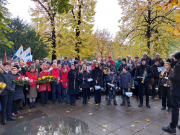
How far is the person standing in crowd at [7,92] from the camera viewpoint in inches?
181

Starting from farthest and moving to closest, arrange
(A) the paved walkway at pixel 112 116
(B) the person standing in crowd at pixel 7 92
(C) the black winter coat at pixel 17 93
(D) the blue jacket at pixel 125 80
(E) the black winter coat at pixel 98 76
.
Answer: (E) the black winter coat at pixel 98 76 < (D) the blue jacket at pixel 125 80 < (C) the black winter coat at pixel 17 93 < (B) the person standing in crowd at pixel 7 92 < (A) the paved walkway at pixel 112 116

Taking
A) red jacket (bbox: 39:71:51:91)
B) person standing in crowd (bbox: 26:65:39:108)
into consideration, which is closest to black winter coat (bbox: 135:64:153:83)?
red jacket (bbox: 39:71:51:91)

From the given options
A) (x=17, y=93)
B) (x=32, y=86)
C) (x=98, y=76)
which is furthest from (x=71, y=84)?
(x=17, y=93)

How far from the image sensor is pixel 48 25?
1572cm

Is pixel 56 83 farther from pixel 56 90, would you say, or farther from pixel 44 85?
pixel 44 85

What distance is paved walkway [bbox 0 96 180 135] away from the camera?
4.09m

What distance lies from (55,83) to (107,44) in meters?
22.2

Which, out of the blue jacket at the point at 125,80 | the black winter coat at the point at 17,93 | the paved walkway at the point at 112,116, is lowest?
the paved walkway at the point at 112,116

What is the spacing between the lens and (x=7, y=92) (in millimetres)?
4676

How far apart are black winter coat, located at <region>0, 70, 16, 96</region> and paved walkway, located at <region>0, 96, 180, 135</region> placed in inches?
47.7

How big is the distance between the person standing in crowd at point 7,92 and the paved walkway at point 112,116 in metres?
0.39

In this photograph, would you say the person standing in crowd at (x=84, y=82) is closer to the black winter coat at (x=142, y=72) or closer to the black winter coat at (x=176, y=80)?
the black winter coat at (x=142, y=72)

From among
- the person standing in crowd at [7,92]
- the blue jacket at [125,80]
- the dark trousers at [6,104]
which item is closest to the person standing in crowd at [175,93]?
the blue jacket at [125,80]

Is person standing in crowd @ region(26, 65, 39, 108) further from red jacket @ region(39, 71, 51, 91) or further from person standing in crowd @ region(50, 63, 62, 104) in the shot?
person standing in crowd @ region(50, 63, 62, 104)
